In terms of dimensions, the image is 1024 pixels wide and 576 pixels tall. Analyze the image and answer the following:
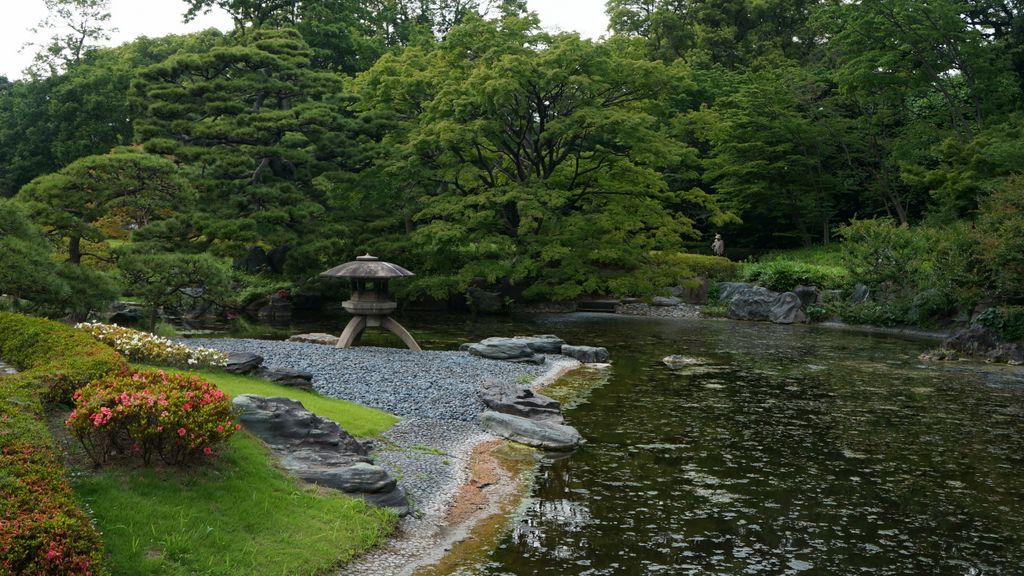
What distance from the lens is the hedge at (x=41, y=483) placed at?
208 inches

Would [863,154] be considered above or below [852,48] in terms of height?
below

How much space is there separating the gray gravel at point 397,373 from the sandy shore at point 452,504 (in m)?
1.18

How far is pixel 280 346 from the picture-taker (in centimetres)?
1953

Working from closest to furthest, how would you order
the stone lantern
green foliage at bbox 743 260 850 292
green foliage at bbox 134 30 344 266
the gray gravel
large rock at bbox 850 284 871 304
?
the gray gravel < the stone lantern < green foliage at bbox 134 30 344 266 < large rock at bbox 850 284 871 304 < green foliage at bbox 743 260 850 292

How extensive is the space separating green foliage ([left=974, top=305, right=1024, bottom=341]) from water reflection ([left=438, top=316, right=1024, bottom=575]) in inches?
125

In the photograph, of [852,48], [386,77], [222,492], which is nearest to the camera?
[222,492]

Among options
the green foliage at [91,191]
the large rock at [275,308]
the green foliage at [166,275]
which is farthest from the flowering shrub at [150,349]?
the large rock at [275,308]

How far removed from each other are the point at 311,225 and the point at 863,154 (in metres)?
32.2

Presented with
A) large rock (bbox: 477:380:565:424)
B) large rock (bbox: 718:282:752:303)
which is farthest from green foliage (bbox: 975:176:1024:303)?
large rock (bbox: 477:380:565:424)

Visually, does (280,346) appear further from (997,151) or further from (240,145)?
(997,151)

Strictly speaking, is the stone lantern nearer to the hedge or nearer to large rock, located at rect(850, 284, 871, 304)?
the hedge

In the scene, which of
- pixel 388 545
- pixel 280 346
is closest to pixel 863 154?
pixel 280 346

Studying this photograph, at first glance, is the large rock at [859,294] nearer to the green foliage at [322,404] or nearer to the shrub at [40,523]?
the green foliage at [322,404]

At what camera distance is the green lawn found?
6.92 meters
